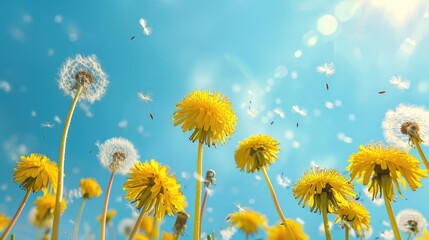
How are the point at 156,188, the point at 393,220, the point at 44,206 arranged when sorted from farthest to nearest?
the point at 44,206
the point at 156,188
the point at 393,220

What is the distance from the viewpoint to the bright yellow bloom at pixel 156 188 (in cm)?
310

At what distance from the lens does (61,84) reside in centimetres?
436

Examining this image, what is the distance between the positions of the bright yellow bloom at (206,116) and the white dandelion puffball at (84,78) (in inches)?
39.5

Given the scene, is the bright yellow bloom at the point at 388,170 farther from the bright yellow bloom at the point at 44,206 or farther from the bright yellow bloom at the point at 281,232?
the bright yellow bloom at the point at 44,206

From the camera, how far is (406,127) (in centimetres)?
427

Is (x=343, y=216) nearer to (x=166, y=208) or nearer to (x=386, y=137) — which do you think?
(x=386, y=137)

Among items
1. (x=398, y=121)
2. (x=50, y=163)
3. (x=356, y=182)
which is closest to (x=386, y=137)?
(x=398, y=121)

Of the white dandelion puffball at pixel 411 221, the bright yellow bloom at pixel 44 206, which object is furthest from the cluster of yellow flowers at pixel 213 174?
the white dandelion puffball at pixel 411 221

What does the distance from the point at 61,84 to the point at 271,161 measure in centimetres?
247

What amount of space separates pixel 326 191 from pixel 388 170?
20.7 inches

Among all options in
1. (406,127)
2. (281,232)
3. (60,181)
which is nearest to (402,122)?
(406,127)

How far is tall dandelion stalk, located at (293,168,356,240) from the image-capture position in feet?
10.7

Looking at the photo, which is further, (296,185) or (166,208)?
(296,185)

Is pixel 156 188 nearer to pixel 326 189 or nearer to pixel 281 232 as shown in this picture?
pixel 326 189
